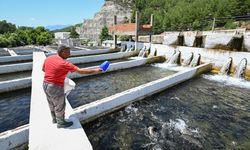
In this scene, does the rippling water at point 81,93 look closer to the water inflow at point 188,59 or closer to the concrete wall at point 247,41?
the water inflow at point 188,59

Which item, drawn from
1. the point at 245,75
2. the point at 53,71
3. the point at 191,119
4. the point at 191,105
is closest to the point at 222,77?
the point at 245,75

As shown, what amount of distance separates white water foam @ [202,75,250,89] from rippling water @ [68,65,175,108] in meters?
2.44

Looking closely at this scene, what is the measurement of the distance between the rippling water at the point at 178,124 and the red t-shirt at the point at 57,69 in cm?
182

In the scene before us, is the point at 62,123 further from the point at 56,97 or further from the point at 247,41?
the point at 247,41

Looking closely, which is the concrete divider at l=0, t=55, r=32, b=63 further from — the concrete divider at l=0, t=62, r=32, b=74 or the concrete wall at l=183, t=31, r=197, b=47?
the concrete wall at l=183, t=31, r=197, b=47

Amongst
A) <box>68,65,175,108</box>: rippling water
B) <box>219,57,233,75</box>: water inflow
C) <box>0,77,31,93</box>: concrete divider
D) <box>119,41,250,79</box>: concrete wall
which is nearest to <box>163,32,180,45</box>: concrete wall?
<box>119,41,250,79</box>: concrete wall

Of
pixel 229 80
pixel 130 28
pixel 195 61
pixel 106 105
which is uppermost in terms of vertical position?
pixel 130 28

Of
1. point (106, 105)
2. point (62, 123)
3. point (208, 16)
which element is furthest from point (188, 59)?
point (208, 16)

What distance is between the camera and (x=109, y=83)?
934cm

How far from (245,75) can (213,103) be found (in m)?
4.66

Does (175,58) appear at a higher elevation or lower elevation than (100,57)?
higher

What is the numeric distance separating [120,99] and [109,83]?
3426 mm

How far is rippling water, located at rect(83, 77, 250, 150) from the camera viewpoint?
438cm

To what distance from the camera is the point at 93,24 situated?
67.3m
